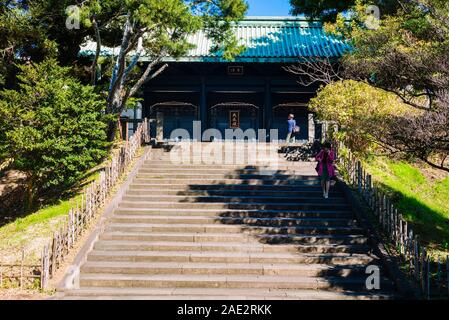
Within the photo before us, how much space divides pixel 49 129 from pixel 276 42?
13.7 meters

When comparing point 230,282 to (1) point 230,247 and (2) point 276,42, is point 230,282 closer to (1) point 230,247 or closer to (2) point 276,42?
(1) point 230,247

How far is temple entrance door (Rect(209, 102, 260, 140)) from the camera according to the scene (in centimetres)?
2286

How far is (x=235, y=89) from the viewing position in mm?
21484

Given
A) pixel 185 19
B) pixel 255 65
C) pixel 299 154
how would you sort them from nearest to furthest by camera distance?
pixel 185 19 → pixel 299 154 → pixel 255 65

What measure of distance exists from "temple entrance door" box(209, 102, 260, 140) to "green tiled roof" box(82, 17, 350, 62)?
11.5ft

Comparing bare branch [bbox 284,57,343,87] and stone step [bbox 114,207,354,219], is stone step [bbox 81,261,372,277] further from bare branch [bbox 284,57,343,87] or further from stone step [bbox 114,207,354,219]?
bare branch [bbox 284,57,343,87]

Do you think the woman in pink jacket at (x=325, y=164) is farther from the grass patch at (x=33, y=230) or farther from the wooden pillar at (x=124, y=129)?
the wooden pillar at (x=124, y=129)

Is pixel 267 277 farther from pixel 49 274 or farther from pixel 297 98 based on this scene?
pixel 297 98

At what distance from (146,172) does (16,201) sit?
15.1 ft

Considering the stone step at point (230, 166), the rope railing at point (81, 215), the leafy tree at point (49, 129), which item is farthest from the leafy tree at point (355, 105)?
the leafy tree at point (49, 129)

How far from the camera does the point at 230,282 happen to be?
8.43 m

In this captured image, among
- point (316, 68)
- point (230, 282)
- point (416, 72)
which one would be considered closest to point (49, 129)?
point (230, 282)
